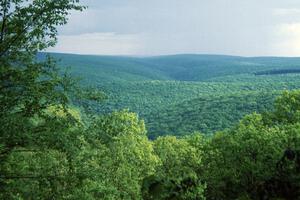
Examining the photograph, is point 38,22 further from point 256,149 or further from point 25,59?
point 256,149

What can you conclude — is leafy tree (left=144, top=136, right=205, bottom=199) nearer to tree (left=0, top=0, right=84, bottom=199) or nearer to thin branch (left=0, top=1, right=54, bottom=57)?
tree (left=0, top=0, right=84, bottom=199)

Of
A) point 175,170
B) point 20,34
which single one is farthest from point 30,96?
point 175,170

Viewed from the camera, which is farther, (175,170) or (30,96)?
(175,170)

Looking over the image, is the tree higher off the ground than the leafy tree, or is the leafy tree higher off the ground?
the tree

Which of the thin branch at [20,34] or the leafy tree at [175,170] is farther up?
the thin branch at [20,34]

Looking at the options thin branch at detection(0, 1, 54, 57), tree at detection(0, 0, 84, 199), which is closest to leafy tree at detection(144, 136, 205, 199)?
tree at detection(0, 0, 84, 199)

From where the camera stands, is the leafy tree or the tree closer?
the tree

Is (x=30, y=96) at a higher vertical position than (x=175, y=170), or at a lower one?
higher

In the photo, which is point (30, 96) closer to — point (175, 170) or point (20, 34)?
point (20, 34)

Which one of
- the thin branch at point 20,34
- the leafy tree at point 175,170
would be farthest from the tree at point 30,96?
the leafy tree at point 175,170

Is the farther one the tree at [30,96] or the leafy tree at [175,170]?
the leafy tree at [175,170]

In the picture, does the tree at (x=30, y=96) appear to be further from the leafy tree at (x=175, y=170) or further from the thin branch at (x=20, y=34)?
the leafy tree at (x=175, y=170)

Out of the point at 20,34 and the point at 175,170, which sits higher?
the point at 20,34

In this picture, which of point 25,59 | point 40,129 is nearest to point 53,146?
point 40,129
